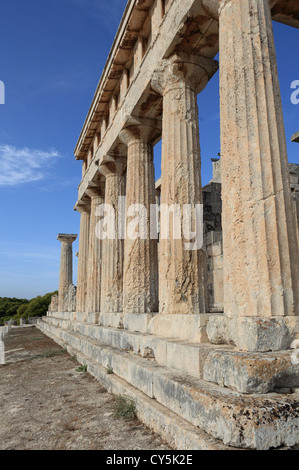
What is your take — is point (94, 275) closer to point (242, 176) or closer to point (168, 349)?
point (168, 349)

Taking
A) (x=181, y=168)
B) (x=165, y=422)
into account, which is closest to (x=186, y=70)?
(x=181, y=168)

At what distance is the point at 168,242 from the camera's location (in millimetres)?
6590

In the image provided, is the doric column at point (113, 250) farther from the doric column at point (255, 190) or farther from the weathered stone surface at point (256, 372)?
the weathered stone surface at point (256, 372)

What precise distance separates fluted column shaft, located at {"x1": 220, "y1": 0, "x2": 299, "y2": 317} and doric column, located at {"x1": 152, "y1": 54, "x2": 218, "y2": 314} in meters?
1.89

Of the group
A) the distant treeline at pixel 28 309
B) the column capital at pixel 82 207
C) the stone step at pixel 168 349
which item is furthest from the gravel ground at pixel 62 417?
the distant treeline at pixel 28 309

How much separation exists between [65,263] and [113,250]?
16921 mm

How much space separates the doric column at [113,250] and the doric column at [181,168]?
4.72 metres

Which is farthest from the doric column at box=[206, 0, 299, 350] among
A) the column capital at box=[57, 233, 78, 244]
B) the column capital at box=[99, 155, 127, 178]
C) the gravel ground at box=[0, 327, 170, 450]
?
the column capital at box=[57, 233, 78, 244]

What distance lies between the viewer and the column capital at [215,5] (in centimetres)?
510

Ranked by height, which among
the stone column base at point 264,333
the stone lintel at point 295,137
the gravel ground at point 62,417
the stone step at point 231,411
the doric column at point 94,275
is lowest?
the gravel ground at point 62,417

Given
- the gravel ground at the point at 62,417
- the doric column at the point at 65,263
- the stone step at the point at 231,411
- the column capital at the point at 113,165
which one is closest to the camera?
the stone step at the point at 231,411
